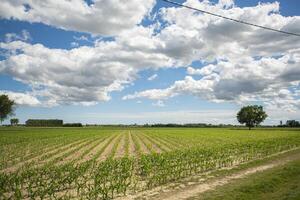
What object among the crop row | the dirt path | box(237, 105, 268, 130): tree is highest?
box(237, 105, 268, 130): tree

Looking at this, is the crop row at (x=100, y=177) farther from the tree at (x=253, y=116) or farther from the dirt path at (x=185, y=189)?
the tree at (x=253, y=116)

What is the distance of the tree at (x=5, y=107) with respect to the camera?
4869 inches

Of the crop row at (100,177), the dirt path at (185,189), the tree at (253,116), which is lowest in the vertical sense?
the dirt path at (185,189)

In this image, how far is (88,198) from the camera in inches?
500

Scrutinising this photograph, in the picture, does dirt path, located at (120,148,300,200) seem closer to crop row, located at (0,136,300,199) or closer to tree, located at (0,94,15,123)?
crop row, located at (0,136,300,199)

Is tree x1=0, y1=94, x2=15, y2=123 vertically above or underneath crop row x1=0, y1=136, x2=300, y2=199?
above

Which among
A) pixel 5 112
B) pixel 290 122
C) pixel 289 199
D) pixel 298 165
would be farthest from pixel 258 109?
pixel 289 199

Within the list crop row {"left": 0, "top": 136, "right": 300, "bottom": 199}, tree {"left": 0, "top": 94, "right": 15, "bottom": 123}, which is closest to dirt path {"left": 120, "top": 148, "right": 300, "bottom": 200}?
crop row {"left": 0, "top": 136, "right": 300, "bottom": 199}

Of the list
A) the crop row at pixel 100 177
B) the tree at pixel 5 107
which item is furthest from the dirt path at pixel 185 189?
the tree at pixel 5 107

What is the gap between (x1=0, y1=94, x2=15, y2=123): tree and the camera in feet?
406

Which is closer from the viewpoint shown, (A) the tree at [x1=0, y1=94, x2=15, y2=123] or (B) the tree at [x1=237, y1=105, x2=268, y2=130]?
(A) the tree at [x1=0, y1=94, x2=15, y2=123]

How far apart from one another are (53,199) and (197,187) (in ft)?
23.3

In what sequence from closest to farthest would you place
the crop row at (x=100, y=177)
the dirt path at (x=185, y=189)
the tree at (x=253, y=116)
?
the dirt path at (x=185, y=189)
the crop row at (x=100, y=177)
the tree at (x=253, y=116)

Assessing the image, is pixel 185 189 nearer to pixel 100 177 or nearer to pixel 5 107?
pixel 100 177
